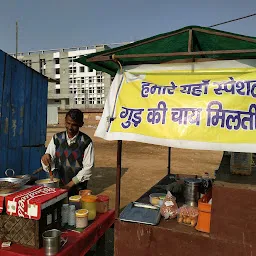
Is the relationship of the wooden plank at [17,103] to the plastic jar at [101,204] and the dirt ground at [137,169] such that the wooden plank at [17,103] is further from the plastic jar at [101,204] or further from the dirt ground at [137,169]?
the dirt ground at [137,169]

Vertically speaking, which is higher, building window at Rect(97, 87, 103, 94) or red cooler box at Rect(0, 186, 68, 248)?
building window at Rect(97, 87, 103, 94)

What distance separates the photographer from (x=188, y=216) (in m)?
2.80

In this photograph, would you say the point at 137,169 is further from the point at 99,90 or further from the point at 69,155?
the point at 99,90

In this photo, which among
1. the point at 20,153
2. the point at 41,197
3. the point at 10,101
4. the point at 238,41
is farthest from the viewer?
the point at 20,153

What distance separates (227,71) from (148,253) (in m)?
2.24

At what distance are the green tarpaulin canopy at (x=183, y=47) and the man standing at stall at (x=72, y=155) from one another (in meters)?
0.89

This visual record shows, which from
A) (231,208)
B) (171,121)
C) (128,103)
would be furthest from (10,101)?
(231,208)

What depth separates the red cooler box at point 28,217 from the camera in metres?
2.08

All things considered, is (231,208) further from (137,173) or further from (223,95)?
(137,173)

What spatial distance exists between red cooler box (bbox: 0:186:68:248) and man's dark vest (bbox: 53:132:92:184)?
119 centimetres

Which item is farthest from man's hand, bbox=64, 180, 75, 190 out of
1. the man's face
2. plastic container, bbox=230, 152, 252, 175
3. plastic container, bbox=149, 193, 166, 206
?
plastic container, bbox=230, 152, 252, 175

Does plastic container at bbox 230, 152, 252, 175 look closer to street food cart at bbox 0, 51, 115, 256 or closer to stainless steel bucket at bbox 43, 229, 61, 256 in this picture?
street food cart at bbox 0, 51, 115, 256

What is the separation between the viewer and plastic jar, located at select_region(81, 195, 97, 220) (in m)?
2.73

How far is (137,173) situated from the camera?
9.88 meters
